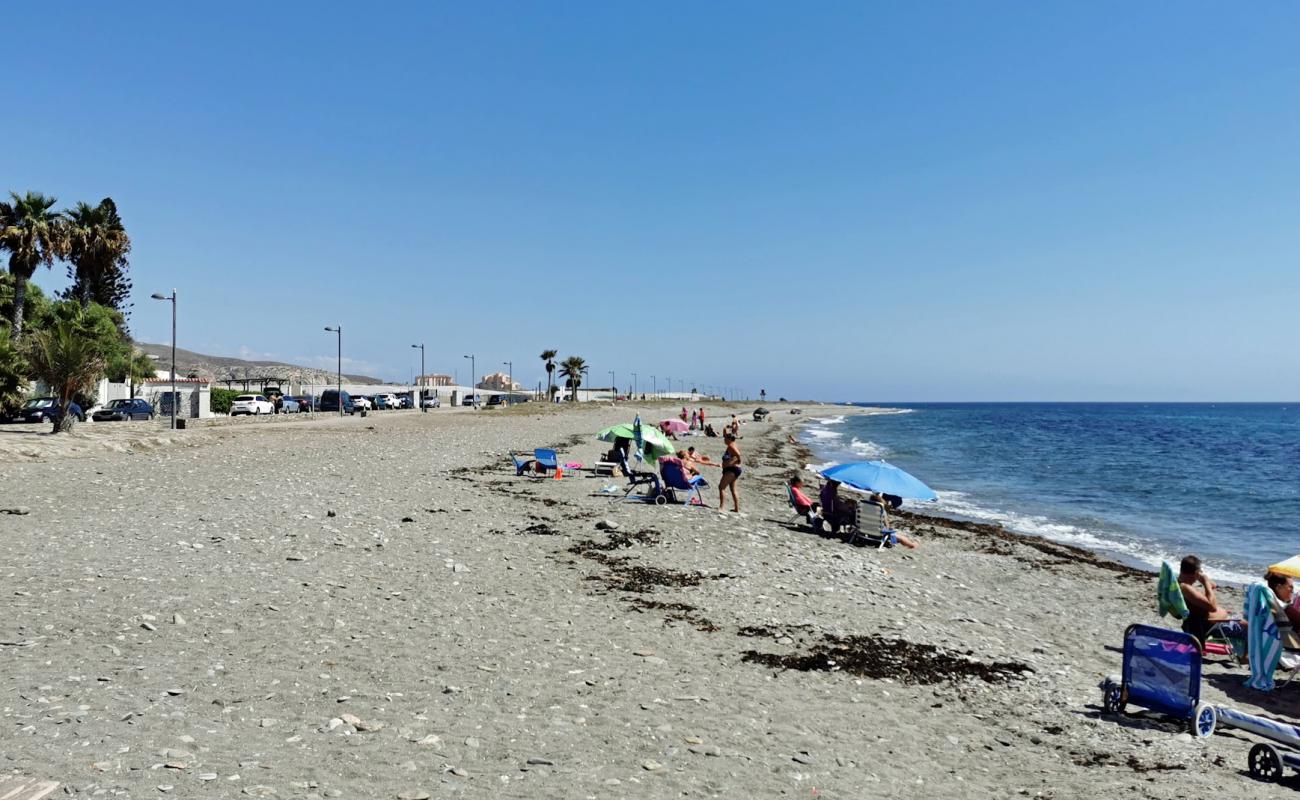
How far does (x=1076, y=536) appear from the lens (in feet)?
70.1

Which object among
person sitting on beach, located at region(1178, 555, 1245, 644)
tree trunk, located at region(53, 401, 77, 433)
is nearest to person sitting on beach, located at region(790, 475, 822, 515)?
person sitting on beach, located at region(1178, 555, 1245, 644)

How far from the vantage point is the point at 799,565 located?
12.9 m

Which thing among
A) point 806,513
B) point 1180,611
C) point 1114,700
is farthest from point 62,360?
point 1180,611

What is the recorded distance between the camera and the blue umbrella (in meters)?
15.5

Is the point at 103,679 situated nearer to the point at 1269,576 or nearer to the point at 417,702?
the point at 417,702

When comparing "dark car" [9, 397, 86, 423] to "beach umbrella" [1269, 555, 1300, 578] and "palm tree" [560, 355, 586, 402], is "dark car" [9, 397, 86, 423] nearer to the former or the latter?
"beach umbrella" [1269, 555, 1300, 578]

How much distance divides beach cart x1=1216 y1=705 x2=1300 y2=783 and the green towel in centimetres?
380

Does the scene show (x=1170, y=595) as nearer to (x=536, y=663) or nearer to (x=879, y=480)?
(x=879, y=480)

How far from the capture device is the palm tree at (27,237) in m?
37.9

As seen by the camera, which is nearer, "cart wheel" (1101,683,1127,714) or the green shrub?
"cart wheel" (1101,683,1127,714)

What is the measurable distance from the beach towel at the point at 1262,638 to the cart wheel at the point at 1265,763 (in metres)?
2.67

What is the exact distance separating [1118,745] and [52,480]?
1973cm

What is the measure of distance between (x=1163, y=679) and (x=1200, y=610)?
11.7 feet

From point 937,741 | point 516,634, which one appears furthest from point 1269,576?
point 516,634
